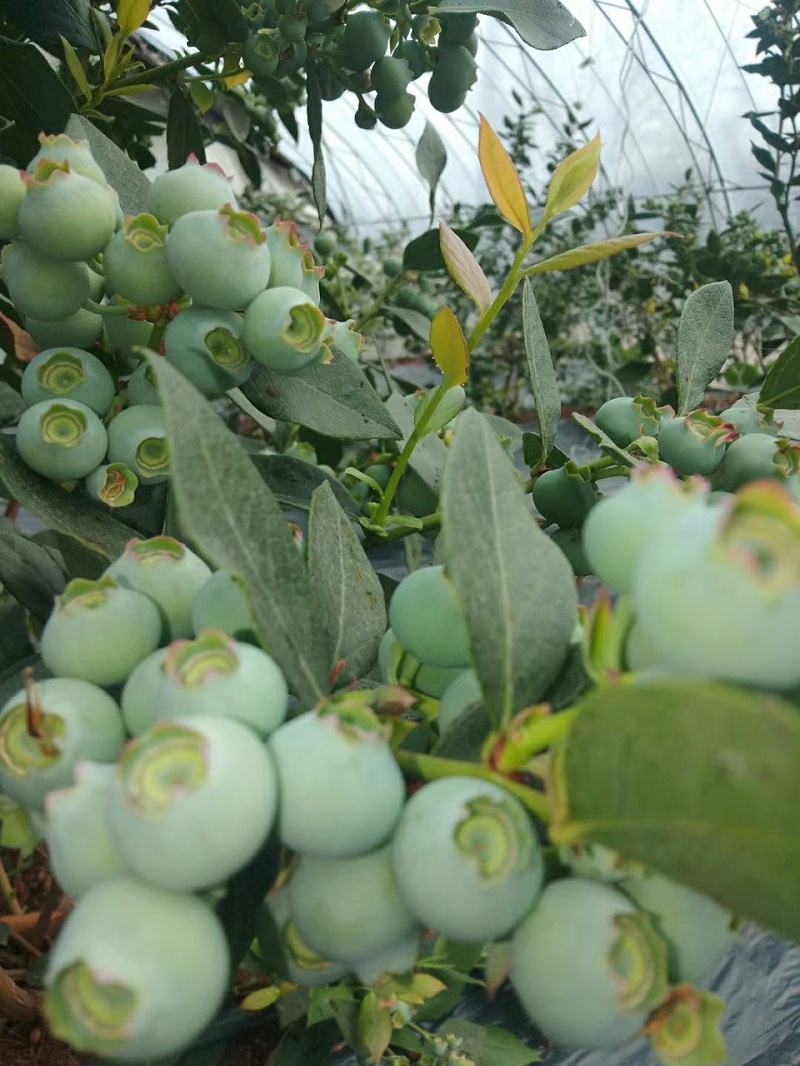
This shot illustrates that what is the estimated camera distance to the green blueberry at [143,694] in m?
Answer: 0.38

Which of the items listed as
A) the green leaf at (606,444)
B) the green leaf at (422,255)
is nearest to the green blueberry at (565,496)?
the green leaf at (606,444)

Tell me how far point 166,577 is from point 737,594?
12.1 inches

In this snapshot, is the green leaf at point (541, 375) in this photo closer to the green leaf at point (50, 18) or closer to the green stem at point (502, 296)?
the green stem at point (502, 296)

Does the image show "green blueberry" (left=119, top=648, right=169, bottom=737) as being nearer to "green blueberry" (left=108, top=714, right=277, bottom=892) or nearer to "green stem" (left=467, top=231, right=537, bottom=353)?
"green blueberry" (left=108, top=714, right=277, bottom=892)

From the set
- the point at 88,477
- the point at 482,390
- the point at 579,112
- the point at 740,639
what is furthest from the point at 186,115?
the point at 579,112

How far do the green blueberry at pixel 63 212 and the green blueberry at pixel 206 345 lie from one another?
9 cm

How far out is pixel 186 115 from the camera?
1227 millimetres

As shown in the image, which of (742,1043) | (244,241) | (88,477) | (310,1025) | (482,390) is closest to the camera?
(244,241)

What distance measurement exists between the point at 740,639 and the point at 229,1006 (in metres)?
1.21

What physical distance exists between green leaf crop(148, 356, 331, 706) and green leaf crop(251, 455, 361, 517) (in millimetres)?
384

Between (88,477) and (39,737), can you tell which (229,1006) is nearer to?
(88,477)

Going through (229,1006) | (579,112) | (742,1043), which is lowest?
(742,1043)

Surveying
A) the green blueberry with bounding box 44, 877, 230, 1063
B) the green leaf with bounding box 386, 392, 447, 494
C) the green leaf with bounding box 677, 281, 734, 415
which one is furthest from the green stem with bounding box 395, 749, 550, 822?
the green leaf with bounding box 677, 281, 734, 415

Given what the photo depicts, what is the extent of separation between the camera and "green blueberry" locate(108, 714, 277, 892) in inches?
11.6
